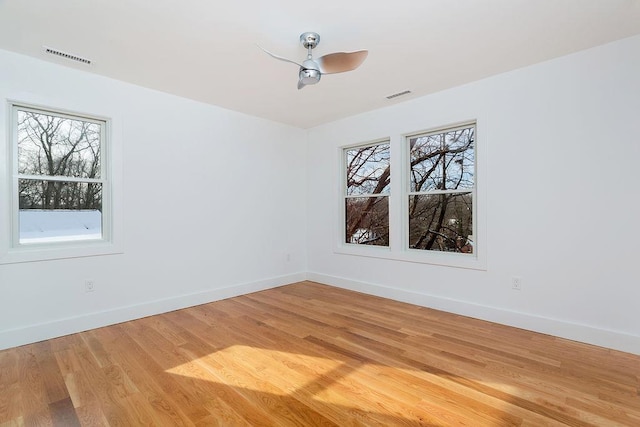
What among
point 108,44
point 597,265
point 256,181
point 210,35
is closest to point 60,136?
point 108,44

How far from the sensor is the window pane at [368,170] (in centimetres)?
446

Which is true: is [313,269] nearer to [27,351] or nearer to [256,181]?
[256,181]

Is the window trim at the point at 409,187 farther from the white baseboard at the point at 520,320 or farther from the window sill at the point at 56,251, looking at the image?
the window sill at the point at 56,251

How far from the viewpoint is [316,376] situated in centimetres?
222

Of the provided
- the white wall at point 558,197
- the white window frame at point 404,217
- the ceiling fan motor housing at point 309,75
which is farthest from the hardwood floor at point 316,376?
the ceiling fan motor housing at point 309,75

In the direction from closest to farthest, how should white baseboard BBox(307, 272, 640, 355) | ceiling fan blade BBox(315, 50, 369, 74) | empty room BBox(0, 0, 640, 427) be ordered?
empty room BBox(0, 0, 640, 427)
ceiling fan blade BBox(315, 50, 369, 74)
white baseboard BBox(307, 272, 640, 355)

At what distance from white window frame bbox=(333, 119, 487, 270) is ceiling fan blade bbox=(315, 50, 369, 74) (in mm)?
1793

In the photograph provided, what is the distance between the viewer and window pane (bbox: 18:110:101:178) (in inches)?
116

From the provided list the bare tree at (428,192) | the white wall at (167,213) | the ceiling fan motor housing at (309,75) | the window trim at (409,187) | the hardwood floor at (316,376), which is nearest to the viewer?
the hardwood floor at (316,376)

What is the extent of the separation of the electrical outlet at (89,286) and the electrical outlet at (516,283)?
171 inches

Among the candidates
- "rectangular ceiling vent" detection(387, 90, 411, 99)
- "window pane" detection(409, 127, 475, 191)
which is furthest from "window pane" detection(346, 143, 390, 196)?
"rectangular ceiling vent" detection(387, 90, 411, 99)

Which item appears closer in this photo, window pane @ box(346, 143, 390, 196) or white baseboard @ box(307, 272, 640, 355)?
white baseboard @ box(307, 272, 640, 355)

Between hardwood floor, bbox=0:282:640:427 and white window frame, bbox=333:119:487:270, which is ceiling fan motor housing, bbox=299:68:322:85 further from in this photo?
hardwood floor, bbox=0:282:640:427

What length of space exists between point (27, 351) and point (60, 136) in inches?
79.8
